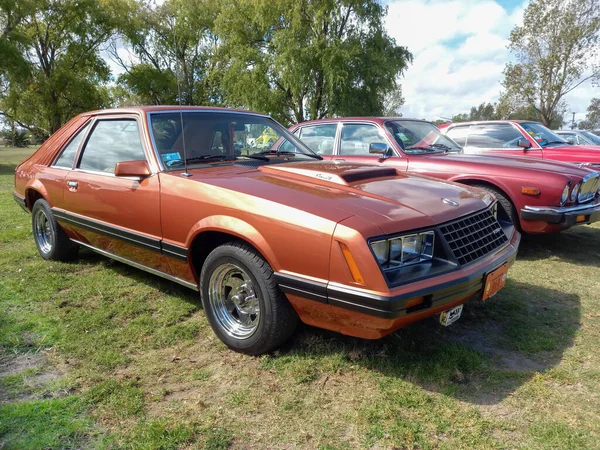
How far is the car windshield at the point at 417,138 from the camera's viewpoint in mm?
5723

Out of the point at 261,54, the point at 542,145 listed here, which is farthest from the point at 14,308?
the point at 261,54

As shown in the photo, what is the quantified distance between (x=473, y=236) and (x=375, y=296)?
0.98 meters

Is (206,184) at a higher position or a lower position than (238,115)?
lower

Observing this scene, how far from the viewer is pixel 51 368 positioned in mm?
2660

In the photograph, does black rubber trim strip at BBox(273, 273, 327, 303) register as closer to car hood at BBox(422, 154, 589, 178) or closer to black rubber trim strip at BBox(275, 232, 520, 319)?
Answer: black rubber trim strip at BBox(275, 232, 520, 319)

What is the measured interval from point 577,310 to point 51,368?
3.90m

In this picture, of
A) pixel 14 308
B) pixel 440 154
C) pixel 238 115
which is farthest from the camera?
pixel 440 154

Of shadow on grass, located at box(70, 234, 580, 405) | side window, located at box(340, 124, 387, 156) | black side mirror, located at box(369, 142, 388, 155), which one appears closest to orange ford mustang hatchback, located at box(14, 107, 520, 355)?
shadow on grass, located at box(70, 234, 580, 405)

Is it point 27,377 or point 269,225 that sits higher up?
point 269,225

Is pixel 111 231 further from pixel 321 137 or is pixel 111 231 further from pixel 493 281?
pixel 321 137

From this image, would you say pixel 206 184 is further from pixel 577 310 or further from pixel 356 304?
pixel 577 310

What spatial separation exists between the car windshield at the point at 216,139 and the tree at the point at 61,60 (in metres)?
26.6

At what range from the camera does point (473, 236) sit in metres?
2.73

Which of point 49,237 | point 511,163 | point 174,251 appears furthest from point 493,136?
point 49,237
